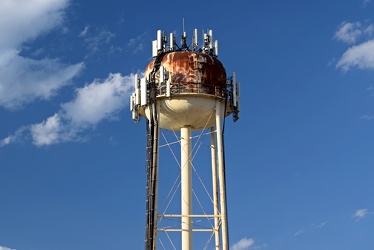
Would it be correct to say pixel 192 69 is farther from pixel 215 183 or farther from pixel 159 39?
pixel 215 183

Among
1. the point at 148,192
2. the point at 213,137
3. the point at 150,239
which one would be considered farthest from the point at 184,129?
the point at 150,239

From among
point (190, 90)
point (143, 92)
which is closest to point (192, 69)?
point (190, 90)

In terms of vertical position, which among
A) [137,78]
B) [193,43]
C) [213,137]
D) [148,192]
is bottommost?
[148,192]

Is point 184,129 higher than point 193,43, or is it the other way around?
point 193,43

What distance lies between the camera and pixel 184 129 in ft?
155

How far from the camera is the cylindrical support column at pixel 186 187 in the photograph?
44.9 metres

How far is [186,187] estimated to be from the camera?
46.0 metres

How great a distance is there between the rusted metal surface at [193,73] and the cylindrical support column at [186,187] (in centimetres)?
340

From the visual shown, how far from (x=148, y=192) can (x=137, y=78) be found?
816 cm

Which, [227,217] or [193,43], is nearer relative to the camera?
[227,217]

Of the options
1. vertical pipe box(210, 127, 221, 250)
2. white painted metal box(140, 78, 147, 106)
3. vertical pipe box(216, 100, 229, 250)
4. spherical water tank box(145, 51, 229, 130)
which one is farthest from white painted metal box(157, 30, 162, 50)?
vertical pipe box(210, 127, 221, 250)

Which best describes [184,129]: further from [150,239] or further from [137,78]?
[150,239]

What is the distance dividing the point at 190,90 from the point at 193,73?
1451 millimetres

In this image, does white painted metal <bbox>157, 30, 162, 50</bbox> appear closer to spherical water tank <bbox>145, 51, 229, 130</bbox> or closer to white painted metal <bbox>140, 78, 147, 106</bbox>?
spherical water tank <bbox>145, 51, 229, 130</bbox>
